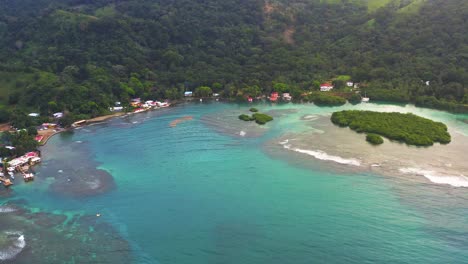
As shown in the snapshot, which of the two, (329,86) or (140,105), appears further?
(329,86)

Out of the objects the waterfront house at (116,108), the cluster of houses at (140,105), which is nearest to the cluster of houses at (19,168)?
the waterfront house at (116,108)

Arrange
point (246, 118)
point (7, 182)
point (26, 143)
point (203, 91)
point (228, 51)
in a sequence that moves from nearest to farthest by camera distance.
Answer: point (7, 182) < point (26, 143) < point (246, 118) < point (203, 91) < point (228, 51)

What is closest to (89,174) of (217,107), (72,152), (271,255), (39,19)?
(72,152)

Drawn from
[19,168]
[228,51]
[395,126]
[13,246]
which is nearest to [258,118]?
[395,126]

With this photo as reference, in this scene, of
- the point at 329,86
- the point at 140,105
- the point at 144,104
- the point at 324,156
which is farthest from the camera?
the point at 329,86

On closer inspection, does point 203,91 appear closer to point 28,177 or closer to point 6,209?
point 28,177

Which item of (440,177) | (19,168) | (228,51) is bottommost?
(440,177)

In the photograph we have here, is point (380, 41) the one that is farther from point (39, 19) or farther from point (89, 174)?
point (39, 19)
